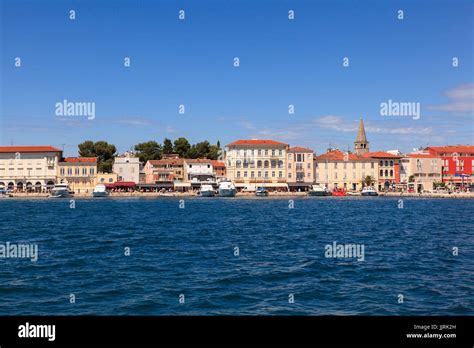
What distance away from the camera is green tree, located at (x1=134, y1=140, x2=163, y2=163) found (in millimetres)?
112688

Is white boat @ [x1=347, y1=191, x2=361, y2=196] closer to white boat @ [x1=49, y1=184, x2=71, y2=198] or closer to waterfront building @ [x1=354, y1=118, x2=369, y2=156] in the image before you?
waterfront building @ [x1=354, y1=118, x2=369, y2=156]

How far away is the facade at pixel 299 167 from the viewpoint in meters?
97.8

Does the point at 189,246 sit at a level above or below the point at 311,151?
below

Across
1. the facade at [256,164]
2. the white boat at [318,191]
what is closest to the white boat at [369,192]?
the white boat at [318,191]

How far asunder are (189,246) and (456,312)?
1359 centimetres

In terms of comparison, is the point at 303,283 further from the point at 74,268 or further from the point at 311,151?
the point at 311,151

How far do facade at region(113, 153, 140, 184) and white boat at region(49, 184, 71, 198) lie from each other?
1351cm

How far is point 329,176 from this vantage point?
9994 centimetres

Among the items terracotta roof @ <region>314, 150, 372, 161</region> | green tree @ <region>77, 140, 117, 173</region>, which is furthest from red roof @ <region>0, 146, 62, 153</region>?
terracotta roof @ <region>314, 150, 372, 161</region>

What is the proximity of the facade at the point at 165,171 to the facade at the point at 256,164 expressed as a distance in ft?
34.8

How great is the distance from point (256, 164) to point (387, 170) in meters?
27.2

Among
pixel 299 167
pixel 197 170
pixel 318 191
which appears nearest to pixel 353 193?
pixel 318 191

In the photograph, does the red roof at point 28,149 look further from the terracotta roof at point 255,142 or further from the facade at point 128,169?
the terracotta roof at point 255,142
